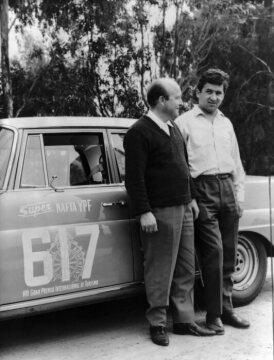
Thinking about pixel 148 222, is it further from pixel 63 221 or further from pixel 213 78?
pixel 213 78

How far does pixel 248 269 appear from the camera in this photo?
15.7 ft

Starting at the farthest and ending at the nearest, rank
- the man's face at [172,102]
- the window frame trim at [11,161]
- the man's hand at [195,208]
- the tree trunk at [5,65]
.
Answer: the tree trunk at [5,65] < the man's hand at [195,208] < the man's face at [172,102] < the window frame trim at [11,161]

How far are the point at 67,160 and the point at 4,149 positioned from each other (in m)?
0.47

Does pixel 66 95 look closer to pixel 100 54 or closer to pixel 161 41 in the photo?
pixel 100 54

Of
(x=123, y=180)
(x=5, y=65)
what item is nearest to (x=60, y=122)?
(x=123, y=180)

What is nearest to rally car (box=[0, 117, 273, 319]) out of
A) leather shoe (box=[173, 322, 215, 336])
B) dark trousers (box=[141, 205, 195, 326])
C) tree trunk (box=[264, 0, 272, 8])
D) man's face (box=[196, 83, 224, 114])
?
dark trousers (box=[141, 205, 195, 326])

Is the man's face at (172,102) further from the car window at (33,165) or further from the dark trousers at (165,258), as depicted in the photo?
the car window at (33,165)

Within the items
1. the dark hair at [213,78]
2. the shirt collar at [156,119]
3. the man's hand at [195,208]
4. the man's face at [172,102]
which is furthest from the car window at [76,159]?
the dark hair at [213,78]

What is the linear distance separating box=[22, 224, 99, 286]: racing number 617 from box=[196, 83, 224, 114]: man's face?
135cm

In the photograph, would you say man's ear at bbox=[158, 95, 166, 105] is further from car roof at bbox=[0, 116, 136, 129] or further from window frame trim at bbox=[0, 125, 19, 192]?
window frame trim at bbox=[0, 125, 19, 192]

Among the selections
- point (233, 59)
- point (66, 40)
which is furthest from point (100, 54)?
point (233, 59)

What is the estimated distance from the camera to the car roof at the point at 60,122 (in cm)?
371

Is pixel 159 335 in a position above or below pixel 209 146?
below

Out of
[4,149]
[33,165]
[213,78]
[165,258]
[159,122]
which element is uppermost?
[213,78]
